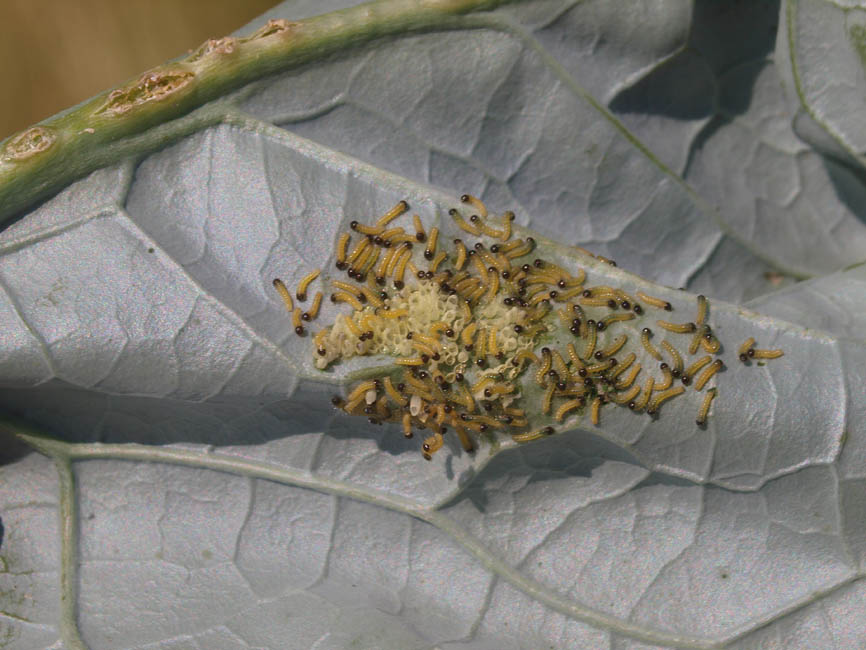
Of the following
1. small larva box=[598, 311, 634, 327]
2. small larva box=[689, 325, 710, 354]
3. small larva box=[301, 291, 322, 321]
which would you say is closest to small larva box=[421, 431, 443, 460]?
small larva box=[301, 291, 322, 321]

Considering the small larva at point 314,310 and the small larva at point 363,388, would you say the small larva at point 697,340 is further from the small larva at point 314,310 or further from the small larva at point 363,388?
the small larva at point 314,310

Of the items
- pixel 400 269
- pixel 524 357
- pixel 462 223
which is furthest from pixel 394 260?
pixel 524 357

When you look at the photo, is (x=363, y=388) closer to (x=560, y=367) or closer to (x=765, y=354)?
(x=560, y=367)

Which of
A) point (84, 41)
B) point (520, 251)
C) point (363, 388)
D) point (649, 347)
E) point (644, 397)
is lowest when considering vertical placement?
point (644, 397)

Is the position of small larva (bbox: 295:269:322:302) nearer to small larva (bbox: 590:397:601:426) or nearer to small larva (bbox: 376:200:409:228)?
small larva (bbox: 376:200:409:228)

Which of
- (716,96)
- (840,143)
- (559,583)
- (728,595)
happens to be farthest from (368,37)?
(728,595)

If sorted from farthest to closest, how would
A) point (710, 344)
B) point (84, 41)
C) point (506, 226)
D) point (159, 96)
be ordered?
point (84, 41) < point (506, 226) < point (710, 344) < point (159, 96)
